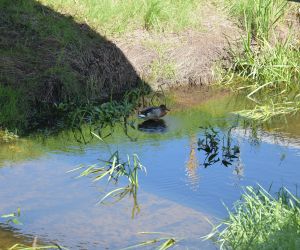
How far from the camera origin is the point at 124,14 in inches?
511

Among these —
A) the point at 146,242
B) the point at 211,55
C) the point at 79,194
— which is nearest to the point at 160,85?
the point at 211,55

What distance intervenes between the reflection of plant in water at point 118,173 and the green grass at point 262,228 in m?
1.16

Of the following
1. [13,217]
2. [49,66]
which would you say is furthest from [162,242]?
[49,66]

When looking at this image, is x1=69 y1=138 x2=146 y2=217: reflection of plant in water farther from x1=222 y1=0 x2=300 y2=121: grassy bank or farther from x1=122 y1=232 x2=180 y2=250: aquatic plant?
x1=222 y1=0 x2=300 y2=121: grassy bank

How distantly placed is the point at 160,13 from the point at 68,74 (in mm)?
2649

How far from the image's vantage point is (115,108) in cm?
1027

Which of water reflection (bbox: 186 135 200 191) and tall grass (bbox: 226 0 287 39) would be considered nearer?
water reflection (bbox: 186 135 200 191)

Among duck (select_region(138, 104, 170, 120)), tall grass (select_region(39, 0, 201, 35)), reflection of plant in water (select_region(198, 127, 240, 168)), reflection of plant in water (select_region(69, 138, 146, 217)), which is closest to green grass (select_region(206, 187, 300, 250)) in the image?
reflection of plant in water (select_region(69, 138, 146, 217))

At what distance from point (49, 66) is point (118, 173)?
3.80m

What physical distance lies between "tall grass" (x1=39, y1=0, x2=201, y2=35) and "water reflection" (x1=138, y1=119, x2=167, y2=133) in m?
2.89

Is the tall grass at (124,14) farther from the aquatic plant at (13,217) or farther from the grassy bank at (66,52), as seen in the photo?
the aquatic plant at (13,217)

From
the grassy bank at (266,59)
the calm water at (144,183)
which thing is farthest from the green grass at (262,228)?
the grassy bank at (266,59)

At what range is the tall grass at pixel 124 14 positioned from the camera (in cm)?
1272

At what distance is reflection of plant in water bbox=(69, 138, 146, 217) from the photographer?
729cm
